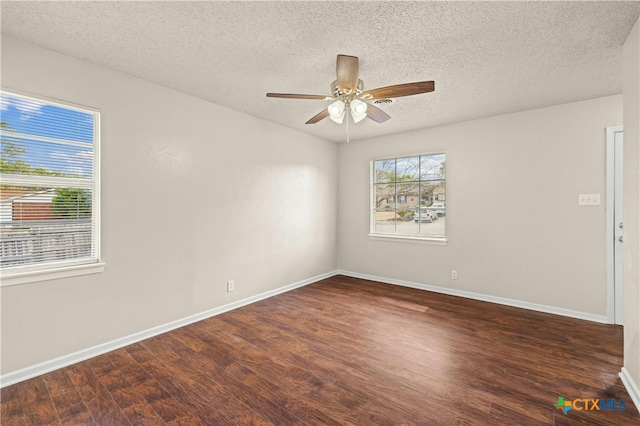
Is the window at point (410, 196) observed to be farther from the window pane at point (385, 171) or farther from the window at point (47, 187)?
the window at point (47, 187)

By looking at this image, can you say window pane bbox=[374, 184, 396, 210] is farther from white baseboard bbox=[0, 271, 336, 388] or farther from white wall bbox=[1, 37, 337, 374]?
white baseboard bbox=[0, 271, 336, 388]

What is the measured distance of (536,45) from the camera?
7.17 ft

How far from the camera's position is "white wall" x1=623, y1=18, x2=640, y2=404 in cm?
191

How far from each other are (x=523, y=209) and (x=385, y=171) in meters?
2.12

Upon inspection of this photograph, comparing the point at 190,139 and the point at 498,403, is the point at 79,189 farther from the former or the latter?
the point at 498,403

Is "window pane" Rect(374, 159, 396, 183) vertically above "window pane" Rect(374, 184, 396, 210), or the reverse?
"window pane" Rect(374, 159, 396, 183)

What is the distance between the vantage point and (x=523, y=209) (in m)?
3.67

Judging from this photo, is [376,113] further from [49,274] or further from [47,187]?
[49,274]

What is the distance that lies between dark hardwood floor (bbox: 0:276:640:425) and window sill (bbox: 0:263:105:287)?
74cm

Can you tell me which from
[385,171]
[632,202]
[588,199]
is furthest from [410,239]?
[632,202]

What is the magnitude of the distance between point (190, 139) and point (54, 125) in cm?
113

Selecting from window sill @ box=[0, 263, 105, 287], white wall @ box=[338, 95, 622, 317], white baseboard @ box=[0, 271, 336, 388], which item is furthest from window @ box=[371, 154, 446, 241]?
window sill @ box=[0, 263, 105, 287]

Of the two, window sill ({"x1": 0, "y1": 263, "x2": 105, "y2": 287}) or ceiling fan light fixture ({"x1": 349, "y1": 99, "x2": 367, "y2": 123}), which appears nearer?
window sill ({"x1": 0, "y1": 263, "x2": 105, "y2": 287})

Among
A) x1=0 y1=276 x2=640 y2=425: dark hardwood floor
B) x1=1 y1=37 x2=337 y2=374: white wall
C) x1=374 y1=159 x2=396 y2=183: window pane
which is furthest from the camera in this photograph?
x1=374 y1=159 x2=396 y2=183: window pane
